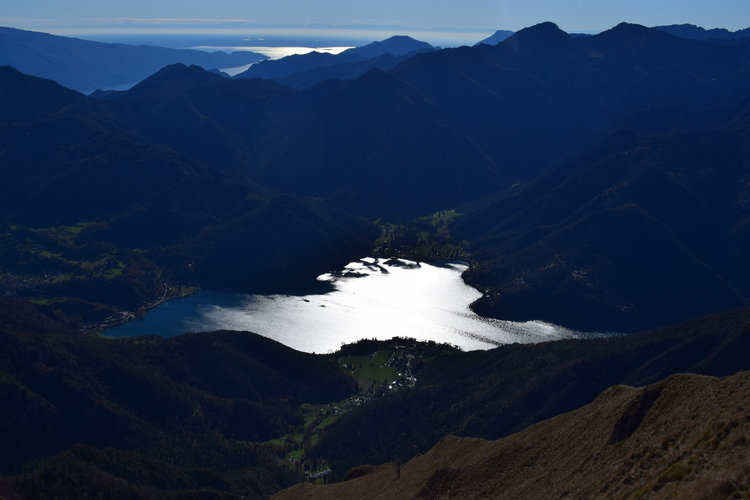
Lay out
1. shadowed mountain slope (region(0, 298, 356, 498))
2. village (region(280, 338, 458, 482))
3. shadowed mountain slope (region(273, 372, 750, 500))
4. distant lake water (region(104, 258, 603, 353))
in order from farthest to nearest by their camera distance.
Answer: distant lake water (region(104, 258, 603, 353)) → village (region(280, 338, 458, 482)) → shadowed mountain slope (region(0, 298, 356, 498)) → shadowed mountain slope (region(273, 372, 750, 500))

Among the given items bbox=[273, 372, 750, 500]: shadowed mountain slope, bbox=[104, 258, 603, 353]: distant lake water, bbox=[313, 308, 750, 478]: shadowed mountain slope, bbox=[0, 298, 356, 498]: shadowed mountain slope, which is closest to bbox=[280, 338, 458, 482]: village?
bbox=[0, 298, 356, 498]: shadowed mountain slope

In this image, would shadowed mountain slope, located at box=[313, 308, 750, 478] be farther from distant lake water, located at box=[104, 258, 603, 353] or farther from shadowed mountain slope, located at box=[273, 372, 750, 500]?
distant lake water, located at box=[104, 258, 603, 353]

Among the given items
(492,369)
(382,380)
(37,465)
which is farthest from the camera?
(382,380)

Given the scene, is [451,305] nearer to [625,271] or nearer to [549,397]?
[625,271]

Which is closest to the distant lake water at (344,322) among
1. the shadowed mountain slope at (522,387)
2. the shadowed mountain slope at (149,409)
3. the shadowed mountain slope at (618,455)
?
the shadowed mountain slope at (149,409)

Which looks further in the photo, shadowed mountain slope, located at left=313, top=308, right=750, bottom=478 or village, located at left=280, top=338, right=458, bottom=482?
village, located at left=280, top=338, right=458, bottom=482

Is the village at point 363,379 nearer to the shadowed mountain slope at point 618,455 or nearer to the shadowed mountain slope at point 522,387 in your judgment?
the shadowed mountain slope at point 522,387

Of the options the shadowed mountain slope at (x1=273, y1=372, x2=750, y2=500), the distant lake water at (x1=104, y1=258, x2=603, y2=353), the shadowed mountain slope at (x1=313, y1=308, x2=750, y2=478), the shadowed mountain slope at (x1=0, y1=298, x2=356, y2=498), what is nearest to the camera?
the shadowed mountain slope at (x1=273, y1=372, x2=750, y2=500)

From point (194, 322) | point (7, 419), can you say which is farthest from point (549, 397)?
point (194, 322)
